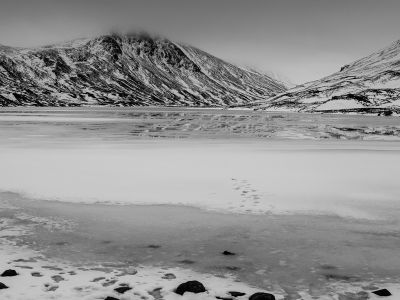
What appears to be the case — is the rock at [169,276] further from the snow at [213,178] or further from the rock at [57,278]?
the snow at [213,178]

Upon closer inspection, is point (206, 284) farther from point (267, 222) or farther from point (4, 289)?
point (267, 222)

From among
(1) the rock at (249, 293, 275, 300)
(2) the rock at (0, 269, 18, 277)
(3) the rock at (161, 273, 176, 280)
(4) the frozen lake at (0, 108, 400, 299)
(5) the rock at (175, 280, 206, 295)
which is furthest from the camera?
(4) the frozen lake at (0, 108, 400, 299)

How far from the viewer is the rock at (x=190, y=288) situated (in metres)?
A: 9.14

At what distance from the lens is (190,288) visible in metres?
9.16

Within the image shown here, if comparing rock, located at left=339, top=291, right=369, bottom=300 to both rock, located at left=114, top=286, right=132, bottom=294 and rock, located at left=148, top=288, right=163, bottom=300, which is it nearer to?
rock, located at left=148, top=288, right=163, bottom=300

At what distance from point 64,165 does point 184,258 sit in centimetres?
1685

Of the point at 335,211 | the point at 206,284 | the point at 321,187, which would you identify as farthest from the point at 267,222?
the point at 321,187

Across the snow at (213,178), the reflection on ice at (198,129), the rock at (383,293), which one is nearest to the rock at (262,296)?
the rock at (383,293)

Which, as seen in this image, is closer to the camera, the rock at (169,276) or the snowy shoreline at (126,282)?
the snowy shoreline at (126,282)

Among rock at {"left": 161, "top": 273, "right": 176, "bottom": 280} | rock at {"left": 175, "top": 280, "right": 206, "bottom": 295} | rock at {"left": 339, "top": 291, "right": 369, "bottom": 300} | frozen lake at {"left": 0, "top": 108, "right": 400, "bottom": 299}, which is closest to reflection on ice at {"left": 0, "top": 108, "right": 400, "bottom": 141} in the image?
frozen lake at {"left": 0, "top": 108, "right": 400, "bottom": 299}

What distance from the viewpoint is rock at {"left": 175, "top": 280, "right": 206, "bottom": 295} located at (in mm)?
9141

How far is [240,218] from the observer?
1520 cm

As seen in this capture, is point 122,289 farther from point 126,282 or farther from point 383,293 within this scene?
Answer: point 383,293

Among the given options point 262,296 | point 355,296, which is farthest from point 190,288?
point 355,296
